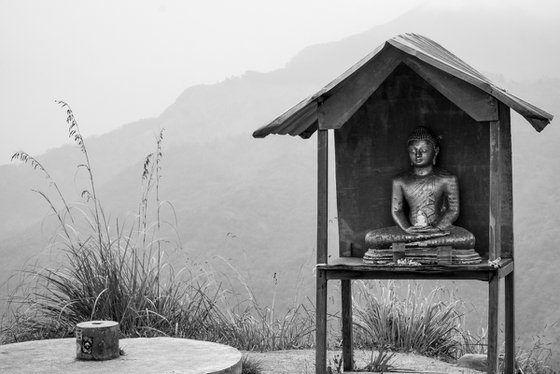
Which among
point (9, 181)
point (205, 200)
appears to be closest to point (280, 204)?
point (205, 200)

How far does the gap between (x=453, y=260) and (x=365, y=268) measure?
613mm

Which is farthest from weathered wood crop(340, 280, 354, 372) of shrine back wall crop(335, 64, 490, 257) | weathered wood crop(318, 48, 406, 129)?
weathered wood crop(318, 48, 406, 129)

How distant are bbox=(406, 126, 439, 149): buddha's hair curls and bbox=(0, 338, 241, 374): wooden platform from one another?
2.21m

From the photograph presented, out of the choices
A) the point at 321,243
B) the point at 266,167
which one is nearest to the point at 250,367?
the point at 321,243

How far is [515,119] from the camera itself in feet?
97.0

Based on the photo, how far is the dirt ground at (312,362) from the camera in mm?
6871

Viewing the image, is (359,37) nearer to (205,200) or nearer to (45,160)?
Result: (205,200)

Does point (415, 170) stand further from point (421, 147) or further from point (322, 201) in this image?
point (322, 201)

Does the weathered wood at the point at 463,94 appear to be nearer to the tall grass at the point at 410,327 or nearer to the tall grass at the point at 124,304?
the tall grass at the point at 124,304

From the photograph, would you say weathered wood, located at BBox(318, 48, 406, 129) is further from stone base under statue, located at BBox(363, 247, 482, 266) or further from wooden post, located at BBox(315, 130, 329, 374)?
stone base under statue, located at BBox(363, 247, 482, 266)

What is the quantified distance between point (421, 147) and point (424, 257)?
1.07 m

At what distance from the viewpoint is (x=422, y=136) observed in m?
6.30

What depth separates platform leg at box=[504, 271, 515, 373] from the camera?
6234mm

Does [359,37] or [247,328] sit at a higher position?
[359,37]
